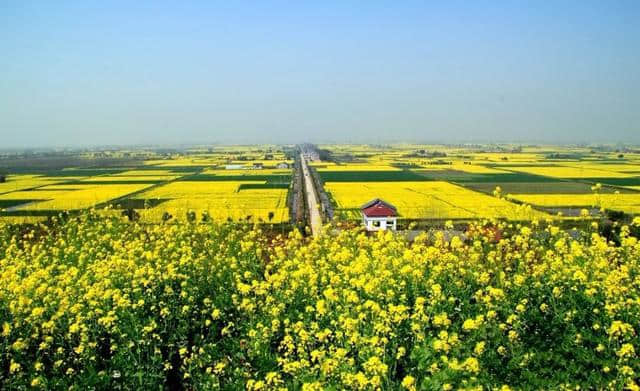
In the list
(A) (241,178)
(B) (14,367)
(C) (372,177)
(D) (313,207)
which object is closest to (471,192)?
(D) (313,207)

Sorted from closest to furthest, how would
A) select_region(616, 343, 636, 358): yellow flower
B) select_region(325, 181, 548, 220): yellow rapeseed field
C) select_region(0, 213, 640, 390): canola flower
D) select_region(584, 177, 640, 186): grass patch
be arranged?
select_region(616, 343, 636, 358): yellow flower, select_region(0, 213, 640, 390): canola flower, select_region(325, 181, 548, 220): yellow rapeseed field, select_region(584, 177, 640, 186): grass patch

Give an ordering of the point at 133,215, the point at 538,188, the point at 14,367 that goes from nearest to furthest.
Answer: the point at 14,367
the point at 133,215
the point at 538,188

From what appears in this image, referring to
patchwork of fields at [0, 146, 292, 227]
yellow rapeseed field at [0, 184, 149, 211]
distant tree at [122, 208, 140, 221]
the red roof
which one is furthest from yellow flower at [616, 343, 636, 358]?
yellow rapeseed field at [0, 184, 149, 211]

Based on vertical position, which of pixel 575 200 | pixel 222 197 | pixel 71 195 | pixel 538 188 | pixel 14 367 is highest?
pixel 14 367

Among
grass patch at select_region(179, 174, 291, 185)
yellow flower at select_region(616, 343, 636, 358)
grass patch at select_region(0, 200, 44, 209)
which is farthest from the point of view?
grass patch at select_region(179, 174, 291, 185)

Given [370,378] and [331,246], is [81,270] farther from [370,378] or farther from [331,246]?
[370,378]

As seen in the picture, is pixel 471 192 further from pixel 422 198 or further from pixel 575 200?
pixel 575 200

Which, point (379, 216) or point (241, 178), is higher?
point (241, 178)

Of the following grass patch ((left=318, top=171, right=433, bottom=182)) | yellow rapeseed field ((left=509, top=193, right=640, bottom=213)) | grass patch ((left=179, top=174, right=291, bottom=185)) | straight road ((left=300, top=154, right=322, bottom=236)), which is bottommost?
yellow rapeseed field ((left=509, top=193, right=640, bottom=213))

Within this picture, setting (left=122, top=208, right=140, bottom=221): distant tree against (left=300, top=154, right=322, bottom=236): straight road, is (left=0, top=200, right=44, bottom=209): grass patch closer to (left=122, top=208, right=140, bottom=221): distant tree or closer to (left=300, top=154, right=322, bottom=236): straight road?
(left=122, top=208, right=140, bottom=221): distant tree
